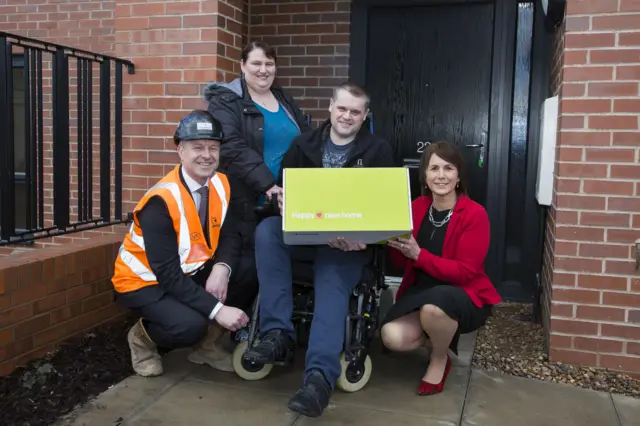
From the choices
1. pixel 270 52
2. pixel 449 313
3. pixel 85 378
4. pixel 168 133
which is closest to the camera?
pixel 449 313

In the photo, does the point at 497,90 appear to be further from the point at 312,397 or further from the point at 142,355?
the point at 142,355

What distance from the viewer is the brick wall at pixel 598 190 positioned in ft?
10.0

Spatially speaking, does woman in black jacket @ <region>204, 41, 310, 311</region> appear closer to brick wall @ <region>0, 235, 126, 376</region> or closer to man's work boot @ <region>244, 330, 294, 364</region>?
man's work boot @ <region>244, 330, 294, 364</region>

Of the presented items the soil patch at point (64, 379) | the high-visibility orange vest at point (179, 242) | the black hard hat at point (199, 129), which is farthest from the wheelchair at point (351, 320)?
the soil patch at point (64, 379)

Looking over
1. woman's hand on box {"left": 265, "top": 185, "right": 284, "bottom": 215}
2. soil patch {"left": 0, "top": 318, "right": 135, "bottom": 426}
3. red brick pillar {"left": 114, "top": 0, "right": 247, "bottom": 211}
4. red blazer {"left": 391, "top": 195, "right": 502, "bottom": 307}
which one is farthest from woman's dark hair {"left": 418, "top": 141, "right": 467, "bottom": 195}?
soil patch {"left": 0, "top": 318, "right": 135, "bottom": 426}

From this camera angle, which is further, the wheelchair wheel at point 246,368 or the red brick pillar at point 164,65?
the red brick pillar at point 164,65

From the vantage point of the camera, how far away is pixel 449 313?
9.27 feet

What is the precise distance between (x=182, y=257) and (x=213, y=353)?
0.60 metres

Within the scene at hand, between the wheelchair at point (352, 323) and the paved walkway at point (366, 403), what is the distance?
0.21 feet

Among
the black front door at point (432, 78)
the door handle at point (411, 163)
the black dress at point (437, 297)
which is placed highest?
the black front door at point (432, 78)

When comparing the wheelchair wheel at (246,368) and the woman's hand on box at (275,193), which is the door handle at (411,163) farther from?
the wheelchair wheel at (246,368)

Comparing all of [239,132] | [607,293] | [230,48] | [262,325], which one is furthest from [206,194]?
[607,293]

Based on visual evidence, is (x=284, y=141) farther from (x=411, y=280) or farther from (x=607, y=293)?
(x=607, y=293)

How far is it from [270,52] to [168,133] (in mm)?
991
